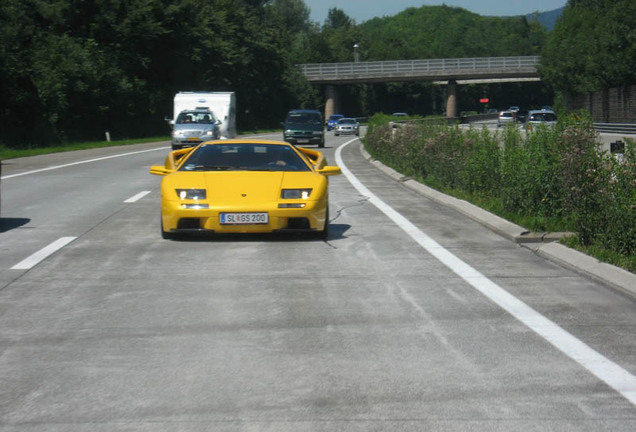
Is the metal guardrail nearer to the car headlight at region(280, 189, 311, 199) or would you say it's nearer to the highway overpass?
the car headlight at region(280, 189, 311, 199)

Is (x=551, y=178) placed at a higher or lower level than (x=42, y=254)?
higher

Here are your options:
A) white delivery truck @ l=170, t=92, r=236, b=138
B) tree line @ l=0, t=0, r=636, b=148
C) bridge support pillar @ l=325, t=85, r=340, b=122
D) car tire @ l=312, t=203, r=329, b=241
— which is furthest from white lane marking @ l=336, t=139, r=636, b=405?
bridge support pillar @ l=325, t=85, r=340, b=122

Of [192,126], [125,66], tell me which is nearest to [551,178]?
[192,126]

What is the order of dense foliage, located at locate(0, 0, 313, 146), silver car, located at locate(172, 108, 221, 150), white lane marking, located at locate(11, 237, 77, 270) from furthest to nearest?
dense foliage, located at locate(0, 0, 313, 146) → silver car, located at locate(172, 108, 221, 150) → white lane marking, located at locate(11, 237, 77, 270)

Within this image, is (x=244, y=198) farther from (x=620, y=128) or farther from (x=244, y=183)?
(x=620, y=128)

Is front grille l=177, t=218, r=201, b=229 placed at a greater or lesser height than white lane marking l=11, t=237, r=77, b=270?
greater

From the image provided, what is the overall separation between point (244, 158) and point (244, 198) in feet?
4.60

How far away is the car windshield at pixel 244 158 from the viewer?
488 inches

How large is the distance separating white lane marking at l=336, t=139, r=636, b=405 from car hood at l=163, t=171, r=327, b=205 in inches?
59.7

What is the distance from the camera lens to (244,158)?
41.7ft

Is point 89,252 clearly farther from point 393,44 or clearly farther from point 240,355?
point 393,44

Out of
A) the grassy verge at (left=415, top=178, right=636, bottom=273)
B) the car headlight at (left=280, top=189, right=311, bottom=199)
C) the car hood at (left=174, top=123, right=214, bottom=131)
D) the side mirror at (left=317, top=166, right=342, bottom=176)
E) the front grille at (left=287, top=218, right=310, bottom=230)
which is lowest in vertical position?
the grassy verge at (left=415, top=178, right=636, bottom=273)

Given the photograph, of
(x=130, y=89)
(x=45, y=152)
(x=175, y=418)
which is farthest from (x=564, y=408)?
(x=130, y=89)

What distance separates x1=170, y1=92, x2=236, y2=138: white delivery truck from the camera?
145 feet
